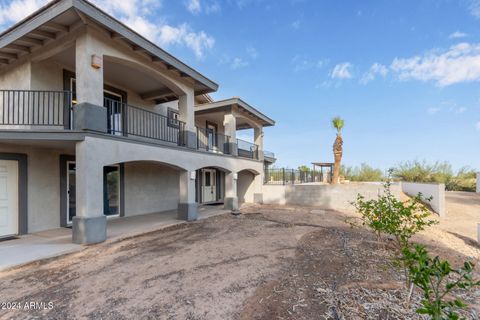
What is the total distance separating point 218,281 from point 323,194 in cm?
1136

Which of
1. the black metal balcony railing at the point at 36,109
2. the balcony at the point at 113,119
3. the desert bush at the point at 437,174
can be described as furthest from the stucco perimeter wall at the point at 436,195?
the black metal balcony railing at the point at 36,109

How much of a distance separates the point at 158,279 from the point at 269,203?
38.9ft

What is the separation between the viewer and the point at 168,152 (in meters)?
8.84

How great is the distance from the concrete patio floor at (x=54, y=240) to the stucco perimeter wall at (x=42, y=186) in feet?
1.28

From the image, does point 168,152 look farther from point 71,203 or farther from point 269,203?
point 269,203

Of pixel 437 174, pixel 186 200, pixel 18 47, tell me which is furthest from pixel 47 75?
pixel 437 174

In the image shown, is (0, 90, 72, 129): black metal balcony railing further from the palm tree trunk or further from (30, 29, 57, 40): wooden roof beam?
the palm tree trunk

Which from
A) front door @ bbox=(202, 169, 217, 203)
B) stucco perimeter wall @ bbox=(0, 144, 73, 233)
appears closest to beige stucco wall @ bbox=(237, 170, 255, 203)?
front door @ bbox=(202, 169, 217, 203)

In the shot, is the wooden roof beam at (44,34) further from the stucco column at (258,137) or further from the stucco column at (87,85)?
the stucco column at (258,137)

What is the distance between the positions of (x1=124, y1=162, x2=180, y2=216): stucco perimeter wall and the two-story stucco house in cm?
5

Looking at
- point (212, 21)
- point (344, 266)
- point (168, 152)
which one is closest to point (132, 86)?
point (168, 152)

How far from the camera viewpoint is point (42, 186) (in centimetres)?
770

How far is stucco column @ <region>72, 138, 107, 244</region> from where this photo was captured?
616 centimetres

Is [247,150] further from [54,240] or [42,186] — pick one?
[54,240]
